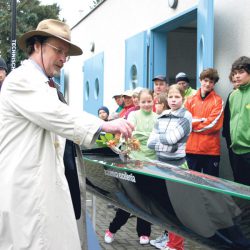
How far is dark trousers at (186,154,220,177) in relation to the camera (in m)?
5.79

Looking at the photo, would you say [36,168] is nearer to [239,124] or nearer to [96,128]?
[96,128]

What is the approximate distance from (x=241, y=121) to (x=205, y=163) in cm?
87

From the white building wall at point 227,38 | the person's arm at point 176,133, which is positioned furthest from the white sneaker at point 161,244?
the white building wall at point 227,38

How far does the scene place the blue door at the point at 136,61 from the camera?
28.2 feet

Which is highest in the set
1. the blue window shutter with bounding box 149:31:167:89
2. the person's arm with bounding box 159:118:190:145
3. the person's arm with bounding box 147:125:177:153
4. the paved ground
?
the blue window shutter with bounding box 149:31:167:89

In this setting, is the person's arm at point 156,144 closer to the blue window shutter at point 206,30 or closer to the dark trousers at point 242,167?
the dark trousers at point 242,167

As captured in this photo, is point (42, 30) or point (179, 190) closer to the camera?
point (42, 30)

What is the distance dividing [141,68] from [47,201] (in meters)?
6.27

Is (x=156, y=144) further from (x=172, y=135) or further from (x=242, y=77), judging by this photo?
(x=242, y=77)

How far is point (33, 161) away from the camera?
2586 millimetres

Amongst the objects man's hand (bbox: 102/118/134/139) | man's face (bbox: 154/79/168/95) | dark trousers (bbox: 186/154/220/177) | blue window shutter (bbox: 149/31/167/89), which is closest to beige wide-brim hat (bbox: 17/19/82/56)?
man's hand (bbox: 102/118/134/139)

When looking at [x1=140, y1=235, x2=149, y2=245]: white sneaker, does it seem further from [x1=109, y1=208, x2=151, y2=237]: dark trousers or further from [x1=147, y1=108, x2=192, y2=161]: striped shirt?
[x1=147, y1=108, x2=192, y2=161]: striped shirt

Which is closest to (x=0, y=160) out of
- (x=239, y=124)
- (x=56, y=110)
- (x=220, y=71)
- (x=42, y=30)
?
(x=56, y=110)

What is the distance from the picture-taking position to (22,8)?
1147 inches
